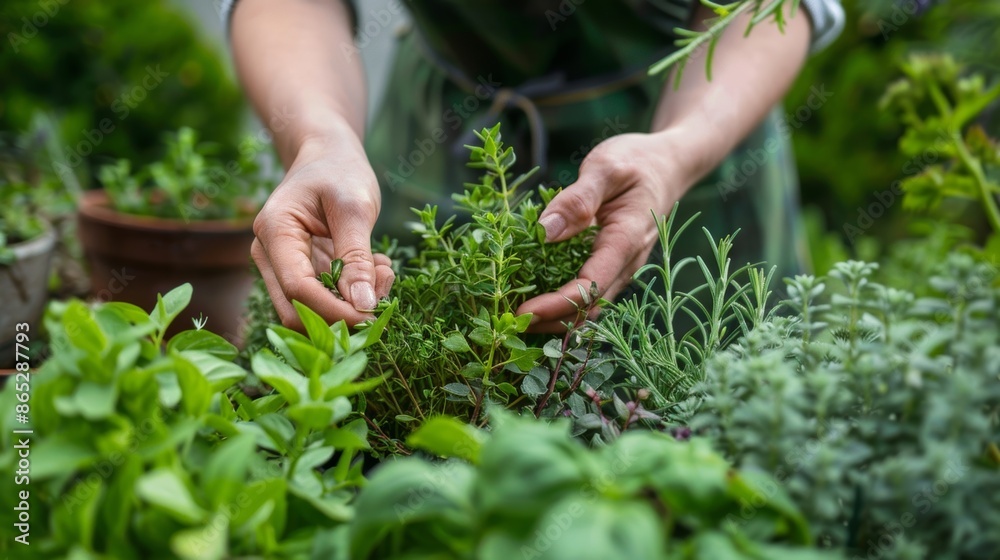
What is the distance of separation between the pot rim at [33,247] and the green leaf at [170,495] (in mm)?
A: 653

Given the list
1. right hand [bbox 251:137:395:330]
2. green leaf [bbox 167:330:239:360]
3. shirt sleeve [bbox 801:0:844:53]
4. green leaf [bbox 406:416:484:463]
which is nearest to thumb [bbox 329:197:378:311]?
Result: right hand [bbox 251:137:395:330]

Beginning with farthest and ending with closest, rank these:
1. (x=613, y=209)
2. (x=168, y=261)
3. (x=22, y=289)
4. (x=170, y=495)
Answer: (x=168, y=261), (x=22, y=289), (x=613, y=209), (x=170, y=495)

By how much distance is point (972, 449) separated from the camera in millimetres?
371

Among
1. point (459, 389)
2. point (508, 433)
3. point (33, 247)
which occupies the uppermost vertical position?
point (508, 433)

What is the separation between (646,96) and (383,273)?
65cm

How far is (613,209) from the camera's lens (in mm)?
755

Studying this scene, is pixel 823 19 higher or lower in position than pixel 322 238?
higher

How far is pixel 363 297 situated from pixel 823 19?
812mm

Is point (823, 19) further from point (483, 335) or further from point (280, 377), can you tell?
point (280, 377)

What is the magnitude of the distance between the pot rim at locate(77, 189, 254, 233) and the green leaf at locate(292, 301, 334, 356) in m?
0.63

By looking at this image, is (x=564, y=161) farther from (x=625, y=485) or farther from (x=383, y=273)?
(x=625, y=485)

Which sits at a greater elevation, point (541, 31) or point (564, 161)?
point (541, 31)

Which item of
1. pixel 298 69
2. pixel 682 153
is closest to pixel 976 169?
pixel 682 153

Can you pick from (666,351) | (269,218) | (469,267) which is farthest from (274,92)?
(666,351)
